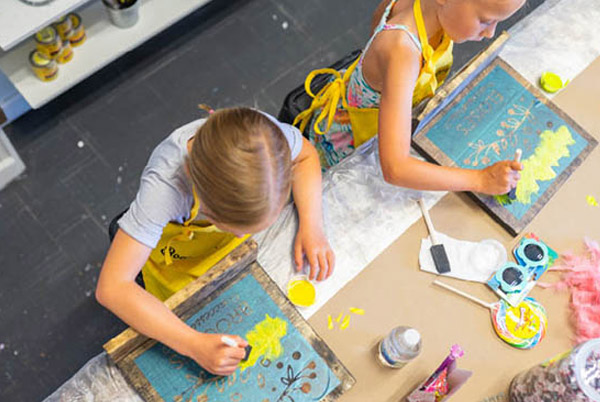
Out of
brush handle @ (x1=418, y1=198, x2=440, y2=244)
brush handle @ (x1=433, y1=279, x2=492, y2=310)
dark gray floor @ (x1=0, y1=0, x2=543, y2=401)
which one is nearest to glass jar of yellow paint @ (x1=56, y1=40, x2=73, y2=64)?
dark gray floor @ (x1=0, y1=0, x2=543, y2=401)

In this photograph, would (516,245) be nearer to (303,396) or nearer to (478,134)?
(478,134)

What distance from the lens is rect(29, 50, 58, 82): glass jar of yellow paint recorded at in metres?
1.96

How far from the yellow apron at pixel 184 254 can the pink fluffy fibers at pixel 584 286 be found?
0.72 metres

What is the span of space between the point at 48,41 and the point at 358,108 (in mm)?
1123

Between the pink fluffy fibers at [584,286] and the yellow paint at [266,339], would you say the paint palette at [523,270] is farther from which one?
the yellow paint at [266,339]

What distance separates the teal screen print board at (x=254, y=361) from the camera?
1.08 metres

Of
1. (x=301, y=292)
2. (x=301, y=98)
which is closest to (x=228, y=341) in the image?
(x=301, y=292)

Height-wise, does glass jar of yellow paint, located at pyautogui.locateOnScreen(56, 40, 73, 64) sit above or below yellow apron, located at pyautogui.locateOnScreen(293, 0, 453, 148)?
above

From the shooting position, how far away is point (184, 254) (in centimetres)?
132

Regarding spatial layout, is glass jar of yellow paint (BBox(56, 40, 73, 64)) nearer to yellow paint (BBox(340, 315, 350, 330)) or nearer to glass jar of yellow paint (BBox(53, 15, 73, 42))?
glass jar of yellow paint (BBox(53, 15, 73, 42))

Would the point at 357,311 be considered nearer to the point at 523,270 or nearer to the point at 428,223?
the point at 428,223

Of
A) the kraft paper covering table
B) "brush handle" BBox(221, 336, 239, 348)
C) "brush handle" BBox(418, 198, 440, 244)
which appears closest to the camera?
"brush handle" BBox(221, 336, 239, 348)

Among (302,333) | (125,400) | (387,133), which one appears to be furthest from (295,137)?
(125,400)

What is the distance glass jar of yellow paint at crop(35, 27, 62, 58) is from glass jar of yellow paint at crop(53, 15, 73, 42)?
0.03 metres
